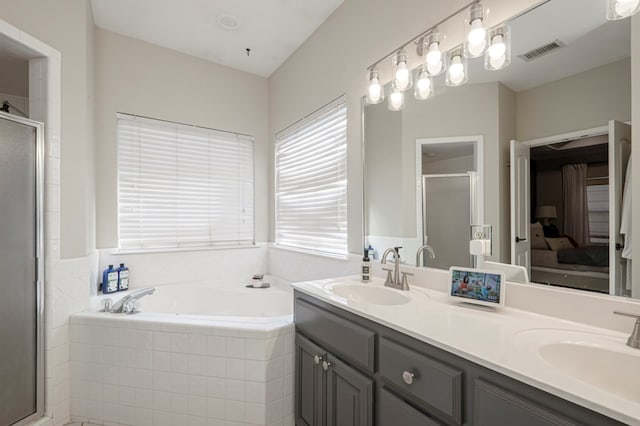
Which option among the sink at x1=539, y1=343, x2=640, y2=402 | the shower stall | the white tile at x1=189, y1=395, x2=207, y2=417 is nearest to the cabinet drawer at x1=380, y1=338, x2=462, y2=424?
the sink at x1=539, y1=343, x2=640, y2=402

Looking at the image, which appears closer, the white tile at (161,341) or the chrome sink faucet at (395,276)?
the chrome sink faucet at (395,276)

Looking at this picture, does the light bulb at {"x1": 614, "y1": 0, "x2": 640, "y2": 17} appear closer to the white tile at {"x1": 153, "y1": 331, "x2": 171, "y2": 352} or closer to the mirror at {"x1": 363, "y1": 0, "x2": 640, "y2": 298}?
the mirror at {"x1": 363, "y1": 0, "x2": 640, "y2": 298}

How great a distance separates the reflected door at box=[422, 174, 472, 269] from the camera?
150 cm

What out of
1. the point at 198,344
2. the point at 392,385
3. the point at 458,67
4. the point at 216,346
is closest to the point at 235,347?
the point at 216,346

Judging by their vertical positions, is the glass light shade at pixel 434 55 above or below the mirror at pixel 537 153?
above

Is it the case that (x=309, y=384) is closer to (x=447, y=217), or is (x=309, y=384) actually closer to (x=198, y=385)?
(x=198, y=385)

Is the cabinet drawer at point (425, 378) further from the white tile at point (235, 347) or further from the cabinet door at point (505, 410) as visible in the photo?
the white tile at point (235, 347)

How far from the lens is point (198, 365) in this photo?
71.1 inches

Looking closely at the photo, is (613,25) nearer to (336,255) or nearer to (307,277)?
(336,255)

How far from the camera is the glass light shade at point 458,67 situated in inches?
58.4

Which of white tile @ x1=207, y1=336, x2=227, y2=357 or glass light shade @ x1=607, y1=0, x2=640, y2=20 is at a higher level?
glass light shade @ x1=607, y1=0, x2=640, y2=20

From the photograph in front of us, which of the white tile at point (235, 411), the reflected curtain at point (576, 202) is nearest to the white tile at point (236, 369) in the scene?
the white tile at point (235, 411)

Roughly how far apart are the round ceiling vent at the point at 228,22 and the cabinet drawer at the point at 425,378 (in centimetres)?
255

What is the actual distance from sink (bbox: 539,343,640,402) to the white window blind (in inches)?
111
